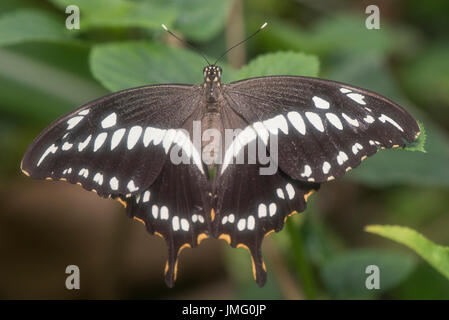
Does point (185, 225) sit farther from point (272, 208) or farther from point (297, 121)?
point (297, 121)

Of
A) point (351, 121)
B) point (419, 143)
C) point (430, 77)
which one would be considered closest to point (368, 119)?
point (351, 121)

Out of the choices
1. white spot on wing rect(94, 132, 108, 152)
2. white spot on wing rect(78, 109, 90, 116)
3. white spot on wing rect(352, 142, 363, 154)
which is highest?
white spot on wing rect(78, 109, 90, 116)

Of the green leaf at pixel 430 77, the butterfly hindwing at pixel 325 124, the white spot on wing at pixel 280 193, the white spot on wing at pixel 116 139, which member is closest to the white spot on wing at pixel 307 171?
the butterfly hindwing at pixel 325 124

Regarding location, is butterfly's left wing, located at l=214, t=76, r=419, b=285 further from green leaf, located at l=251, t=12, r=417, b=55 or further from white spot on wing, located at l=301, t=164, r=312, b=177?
green leaf, located at l=251, t=12, r=417, b=55

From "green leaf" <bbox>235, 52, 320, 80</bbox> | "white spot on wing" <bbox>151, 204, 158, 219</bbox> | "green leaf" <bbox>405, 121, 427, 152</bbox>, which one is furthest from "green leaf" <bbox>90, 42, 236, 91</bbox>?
"green leaf" <bbox>405, 121, 427, 152</bbox>

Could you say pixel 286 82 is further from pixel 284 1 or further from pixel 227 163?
pixel 284 1

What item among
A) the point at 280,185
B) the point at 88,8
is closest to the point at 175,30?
the point at 88,8

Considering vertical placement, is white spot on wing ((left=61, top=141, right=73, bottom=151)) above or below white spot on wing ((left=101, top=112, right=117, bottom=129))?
below
